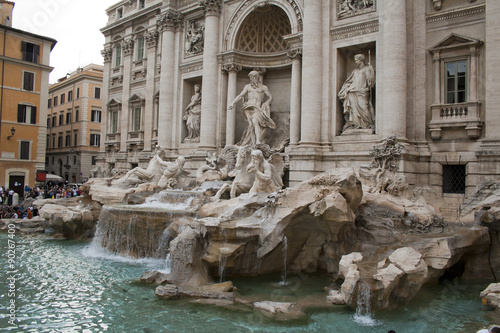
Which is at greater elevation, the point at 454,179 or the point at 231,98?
the point at 231,98

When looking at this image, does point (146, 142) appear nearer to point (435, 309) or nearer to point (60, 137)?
point (435, 309)

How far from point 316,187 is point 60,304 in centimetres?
616

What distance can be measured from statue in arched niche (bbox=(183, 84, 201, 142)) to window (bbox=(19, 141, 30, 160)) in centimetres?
1439

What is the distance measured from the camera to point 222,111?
1983 cm

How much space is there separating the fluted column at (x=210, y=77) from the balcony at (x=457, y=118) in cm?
988

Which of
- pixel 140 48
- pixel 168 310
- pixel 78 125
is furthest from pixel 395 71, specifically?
pixel 78 125

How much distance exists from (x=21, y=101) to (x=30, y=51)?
12.1 ft

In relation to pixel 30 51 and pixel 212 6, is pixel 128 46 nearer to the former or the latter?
pixel 212 6

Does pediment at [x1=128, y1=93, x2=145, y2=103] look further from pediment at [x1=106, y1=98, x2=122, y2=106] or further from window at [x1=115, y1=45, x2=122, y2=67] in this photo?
window at [x1=115, y1=45, x2=122, y2=67]

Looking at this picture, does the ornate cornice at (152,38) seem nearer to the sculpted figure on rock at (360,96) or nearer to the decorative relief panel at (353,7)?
the decorative relief panel at (353,7)

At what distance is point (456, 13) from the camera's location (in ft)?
44.4

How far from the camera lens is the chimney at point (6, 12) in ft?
98.0

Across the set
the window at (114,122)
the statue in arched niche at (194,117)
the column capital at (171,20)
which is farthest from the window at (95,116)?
the statue in arched niche at (194,117)

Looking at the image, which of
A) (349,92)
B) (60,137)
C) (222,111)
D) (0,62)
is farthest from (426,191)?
(60,137)
